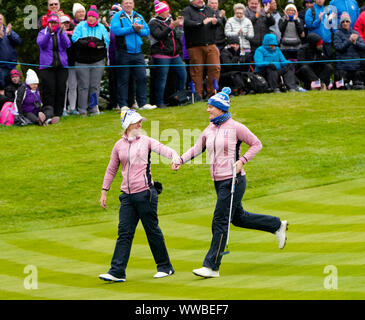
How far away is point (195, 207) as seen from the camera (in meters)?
17.1

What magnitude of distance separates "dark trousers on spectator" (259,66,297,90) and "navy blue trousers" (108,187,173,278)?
1407 cm

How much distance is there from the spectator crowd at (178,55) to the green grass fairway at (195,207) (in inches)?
27.8

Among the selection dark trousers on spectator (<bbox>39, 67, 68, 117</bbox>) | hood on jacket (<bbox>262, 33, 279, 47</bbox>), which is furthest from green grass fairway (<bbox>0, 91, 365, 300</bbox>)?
hood on jacket (<bbox>262, 33, 279, 47</bbox>)

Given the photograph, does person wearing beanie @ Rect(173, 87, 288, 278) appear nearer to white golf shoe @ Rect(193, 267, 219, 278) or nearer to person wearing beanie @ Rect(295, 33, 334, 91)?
white golf shoe @ Rect(193, 267, 219, 278)

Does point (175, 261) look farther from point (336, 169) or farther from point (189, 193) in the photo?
point (336, 169)

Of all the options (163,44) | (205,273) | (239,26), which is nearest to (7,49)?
(163,44)

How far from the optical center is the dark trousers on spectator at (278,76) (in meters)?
25.3

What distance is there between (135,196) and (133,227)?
416 mm

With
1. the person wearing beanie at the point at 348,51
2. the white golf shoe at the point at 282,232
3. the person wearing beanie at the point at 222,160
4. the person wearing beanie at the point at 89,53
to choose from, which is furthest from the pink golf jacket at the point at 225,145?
the person wearing beanie at the point at 348,51

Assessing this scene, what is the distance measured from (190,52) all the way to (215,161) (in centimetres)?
1237

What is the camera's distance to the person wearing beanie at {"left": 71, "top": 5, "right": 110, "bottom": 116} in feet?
72.9

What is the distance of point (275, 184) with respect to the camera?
1844cm

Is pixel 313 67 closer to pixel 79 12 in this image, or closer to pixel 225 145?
pixel 79 12
